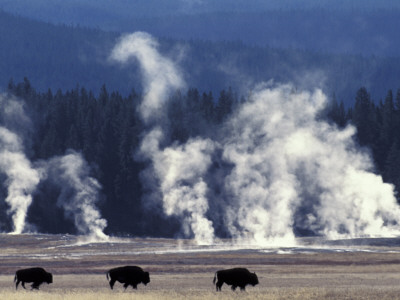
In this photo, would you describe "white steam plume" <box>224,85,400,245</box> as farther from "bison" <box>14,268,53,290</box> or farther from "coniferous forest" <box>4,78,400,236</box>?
"bison" <box>14,268,53,290</box>

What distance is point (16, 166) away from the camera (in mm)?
132000

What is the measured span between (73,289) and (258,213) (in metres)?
72.0

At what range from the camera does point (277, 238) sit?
10112 centimetres

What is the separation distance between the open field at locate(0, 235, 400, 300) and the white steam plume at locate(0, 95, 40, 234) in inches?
1196

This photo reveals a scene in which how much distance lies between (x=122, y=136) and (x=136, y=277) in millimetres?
90797

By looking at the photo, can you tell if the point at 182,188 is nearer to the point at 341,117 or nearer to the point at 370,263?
the point at 341,117

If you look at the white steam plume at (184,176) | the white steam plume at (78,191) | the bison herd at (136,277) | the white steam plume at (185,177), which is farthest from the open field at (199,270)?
the white steam plume at (78,191)

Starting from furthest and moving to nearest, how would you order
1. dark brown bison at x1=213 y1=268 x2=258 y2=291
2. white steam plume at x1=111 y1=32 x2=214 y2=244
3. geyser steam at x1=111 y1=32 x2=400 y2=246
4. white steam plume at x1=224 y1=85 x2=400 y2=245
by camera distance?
white steam plume at x1=111 y1=32 x2=214 y2=244
geyser steam at x1=111 y1=32 x2=400 y2=246
white steam plume at x1=224 y1=85 x2=400 y2=245
dark brown bison at x1=213 y1=268 x2=258 y2=291

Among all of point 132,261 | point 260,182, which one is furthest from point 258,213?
point 132,261

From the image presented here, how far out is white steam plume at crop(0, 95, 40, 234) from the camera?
126 m

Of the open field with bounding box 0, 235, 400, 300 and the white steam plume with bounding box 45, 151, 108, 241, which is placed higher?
the white steam plume with bounding box 45, 151, 108, 241

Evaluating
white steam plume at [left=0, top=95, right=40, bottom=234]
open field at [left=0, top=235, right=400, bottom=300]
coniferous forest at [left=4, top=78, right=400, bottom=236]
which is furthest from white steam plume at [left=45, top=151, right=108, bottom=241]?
open field at [left=0, top=235, right=400, bottom=300]

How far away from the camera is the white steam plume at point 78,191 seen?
125 meters

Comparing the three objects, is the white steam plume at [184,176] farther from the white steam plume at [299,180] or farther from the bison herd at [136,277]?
the bison herd at [136,277]
